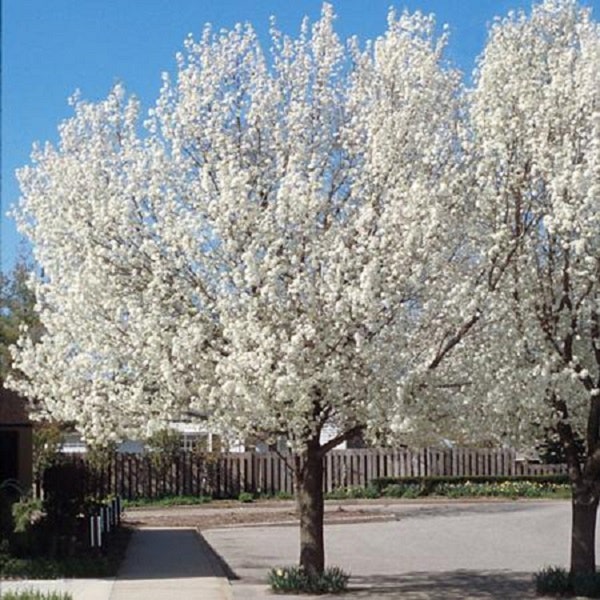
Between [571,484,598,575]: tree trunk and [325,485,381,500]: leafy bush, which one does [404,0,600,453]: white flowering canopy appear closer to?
[571,484,598,575]: tree trunk

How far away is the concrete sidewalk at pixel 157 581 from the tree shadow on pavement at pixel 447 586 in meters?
2.11

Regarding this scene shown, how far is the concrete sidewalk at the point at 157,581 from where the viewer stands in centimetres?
1769

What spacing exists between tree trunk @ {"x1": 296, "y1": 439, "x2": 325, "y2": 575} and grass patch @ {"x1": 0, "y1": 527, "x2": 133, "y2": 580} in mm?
3364

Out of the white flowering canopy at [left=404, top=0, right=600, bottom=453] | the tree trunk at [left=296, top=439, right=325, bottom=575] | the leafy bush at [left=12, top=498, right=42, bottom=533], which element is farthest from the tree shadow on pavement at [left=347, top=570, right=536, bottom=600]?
the leafy bush at [left=12, top=498, right=42, bottom=533]

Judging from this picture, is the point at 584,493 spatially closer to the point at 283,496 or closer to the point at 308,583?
the point at 308,583

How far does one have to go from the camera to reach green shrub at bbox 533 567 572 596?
1764 cm

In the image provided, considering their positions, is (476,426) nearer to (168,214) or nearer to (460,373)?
(460,373)

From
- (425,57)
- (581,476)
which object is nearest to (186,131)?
(425,57)

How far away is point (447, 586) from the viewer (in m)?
19.2

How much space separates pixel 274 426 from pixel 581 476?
469 centimetres

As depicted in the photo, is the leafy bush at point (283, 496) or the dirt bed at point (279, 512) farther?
the leafy bush at point (283, 496)

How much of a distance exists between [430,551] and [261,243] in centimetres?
1101

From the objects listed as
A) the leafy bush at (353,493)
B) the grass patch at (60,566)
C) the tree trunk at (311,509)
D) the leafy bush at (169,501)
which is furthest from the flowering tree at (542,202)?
the leafy bush at (353,493)

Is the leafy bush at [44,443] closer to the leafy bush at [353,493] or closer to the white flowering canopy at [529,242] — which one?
the leafy bush at [353,493]
